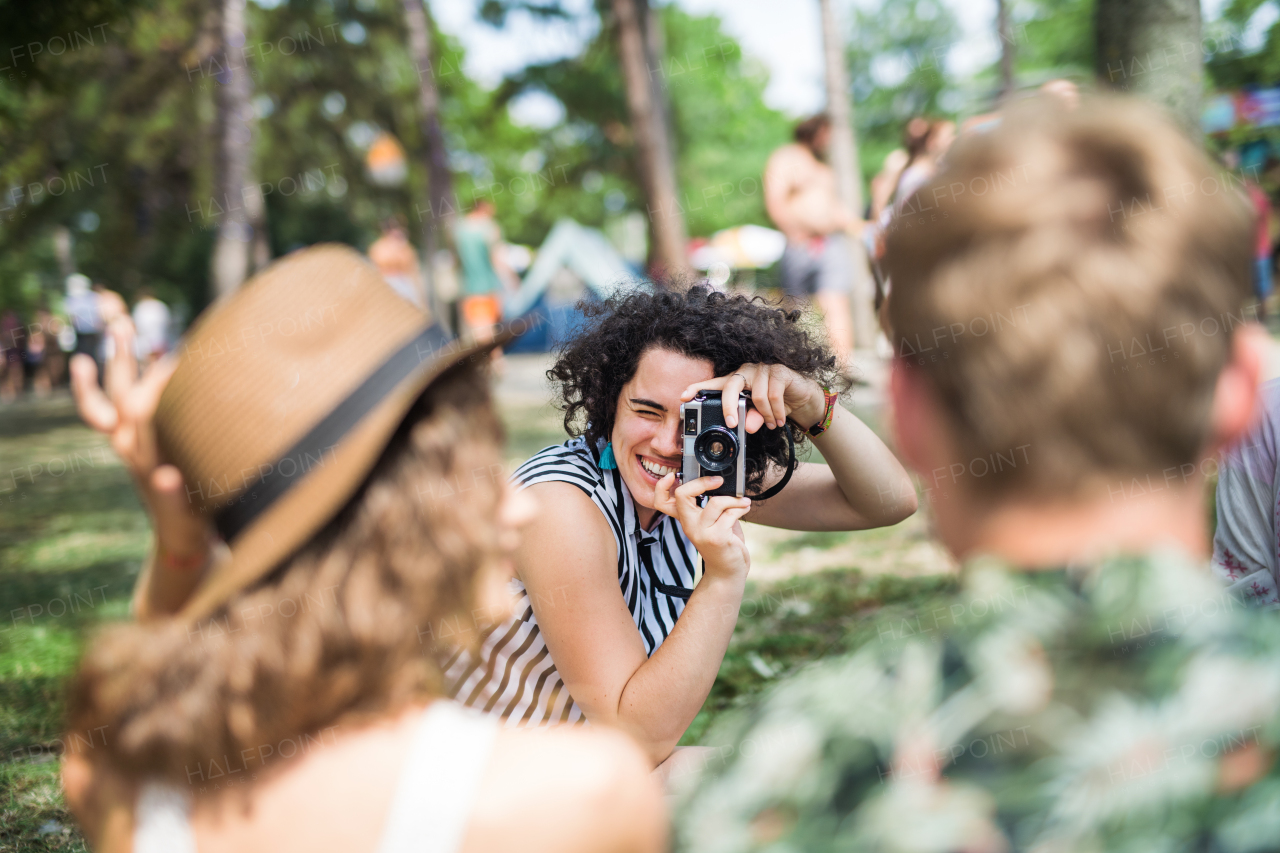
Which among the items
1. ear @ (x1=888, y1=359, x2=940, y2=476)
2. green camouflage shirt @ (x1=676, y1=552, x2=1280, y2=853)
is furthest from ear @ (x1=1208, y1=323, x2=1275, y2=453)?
ear @ (x1=888, y1=359, x2=940, y2=476)

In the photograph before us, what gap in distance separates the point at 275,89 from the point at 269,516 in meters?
25.5

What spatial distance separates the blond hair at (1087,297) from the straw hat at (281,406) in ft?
2.05

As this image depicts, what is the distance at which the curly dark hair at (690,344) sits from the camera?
2.24 m

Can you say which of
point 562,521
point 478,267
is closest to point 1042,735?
point 562,521

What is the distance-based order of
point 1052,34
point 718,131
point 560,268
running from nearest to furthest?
point 560,268, point 1052,34, point 718,131

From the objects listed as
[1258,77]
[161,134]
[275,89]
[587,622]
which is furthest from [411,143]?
[587,622]

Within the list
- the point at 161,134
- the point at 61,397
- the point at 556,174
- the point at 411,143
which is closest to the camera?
the point at 61,397

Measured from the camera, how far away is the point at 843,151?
40.1 ft

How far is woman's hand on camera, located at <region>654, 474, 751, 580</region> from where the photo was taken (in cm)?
193

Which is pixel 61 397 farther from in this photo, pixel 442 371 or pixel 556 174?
pixel 442 371

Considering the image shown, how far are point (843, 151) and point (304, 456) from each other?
39.6 feet

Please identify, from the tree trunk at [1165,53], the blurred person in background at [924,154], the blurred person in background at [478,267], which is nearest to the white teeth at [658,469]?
the tree trunk at [1165,53]

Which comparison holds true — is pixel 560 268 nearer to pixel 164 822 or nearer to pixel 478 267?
pixel 478 267

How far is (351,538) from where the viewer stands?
44.4 inches
